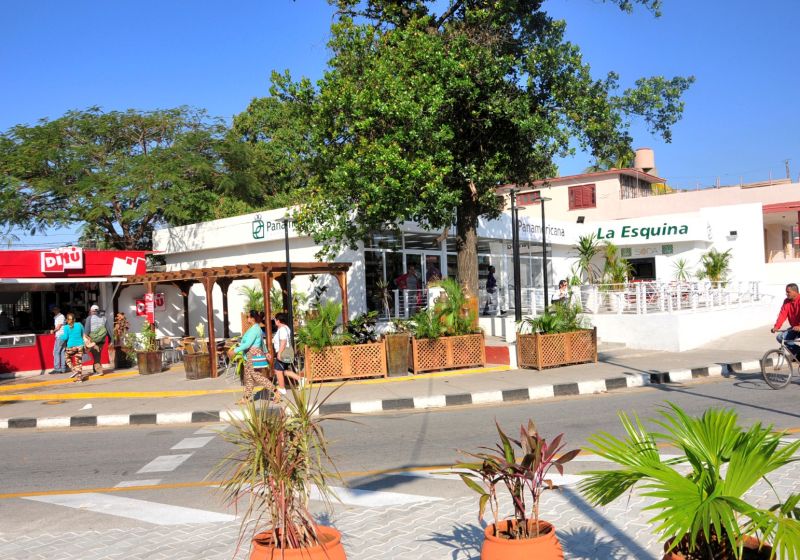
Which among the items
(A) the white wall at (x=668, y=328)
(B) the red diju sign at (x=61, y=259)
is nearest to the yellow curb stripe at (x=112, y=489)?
(A) the white wall at (x=668, y=328)

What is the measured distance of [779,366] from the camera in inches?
450

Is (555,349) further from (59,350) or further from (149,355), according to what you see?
(59,350)

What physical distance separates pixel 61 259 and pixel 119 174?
Answer: 7533 millimetres

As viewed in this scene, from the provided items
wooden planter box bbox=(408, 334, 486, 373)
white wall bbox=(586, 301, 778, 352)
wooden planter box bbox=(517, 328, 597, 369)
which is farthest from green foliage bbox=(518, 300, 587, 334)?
white wall bbox=(586, 301, 778, 352)

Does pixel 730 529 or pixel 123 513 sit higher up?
pixel 730 529

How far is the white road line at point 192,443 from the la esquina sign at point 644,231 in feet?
87.6

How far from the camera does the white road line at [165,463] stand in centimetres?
786

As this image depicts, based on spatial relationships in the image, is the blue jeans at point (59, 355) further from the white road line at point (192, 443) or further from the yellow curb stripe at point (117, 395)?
the white road line at point (192, 443)

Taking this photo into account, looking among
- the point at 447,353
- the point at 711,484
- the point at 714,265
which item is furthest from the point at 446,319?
the point at 714,265

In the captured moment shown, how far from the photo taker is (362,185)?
1571 cm

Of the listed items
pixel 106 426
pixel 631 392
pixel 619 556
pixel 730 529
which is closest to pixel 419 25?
pixel 631 392

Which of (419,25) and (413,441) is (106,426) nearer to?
(413,441)

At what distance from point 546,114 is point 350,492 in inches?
534

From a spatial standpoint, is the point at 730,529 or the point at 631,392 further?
the point at 631,392
